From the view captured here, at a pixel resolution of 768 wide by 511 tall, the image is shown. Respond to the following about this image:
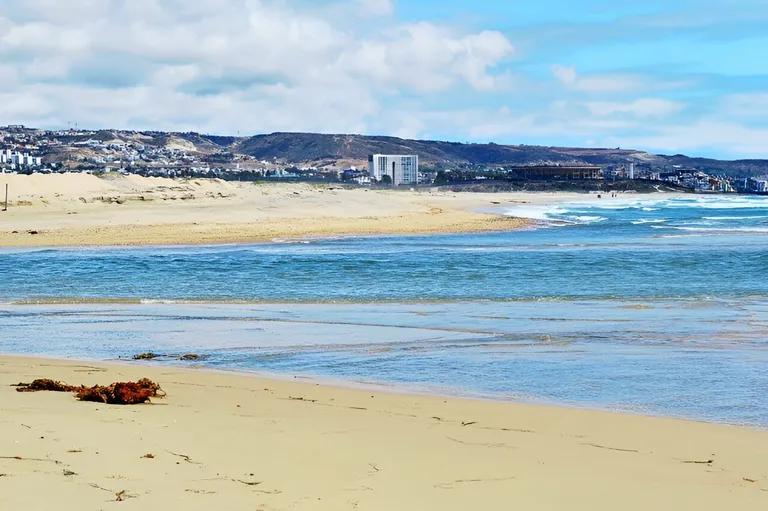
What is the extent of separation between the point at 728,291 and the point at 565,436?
14.1 meters

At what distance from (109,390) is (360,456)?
9.09ft

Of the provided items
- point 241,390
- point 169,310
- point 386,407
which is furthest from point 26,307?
point 386,407

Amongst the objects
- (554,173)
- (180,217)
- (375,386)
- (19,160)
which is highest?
(19,160)

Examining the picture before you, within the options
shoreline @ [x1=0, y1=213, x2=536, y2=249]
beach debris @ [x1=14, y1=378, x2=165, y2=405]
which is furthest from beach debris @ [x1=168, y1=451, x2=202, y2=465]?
shoreline @ [x1=0, y1=213, x2=536, y2=249]

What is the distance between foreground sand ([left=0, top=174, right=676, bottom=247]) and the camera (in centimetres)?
3625

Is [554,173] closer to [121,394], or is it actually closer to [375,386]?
[375,386]

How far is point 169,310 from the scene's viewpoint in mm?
16875

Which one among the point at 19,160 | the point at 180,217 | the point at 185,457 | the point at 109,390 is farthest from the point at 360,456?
the point at 19,160

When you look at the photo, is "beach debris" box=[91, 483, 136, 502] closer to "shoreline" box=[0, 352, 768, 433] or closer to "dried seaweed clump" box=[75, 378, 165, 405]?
"dried seaweed clump" box=[75, 378, 165, 405]

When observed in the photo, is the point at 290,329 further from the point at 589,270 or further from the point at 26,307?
the point at 589,270

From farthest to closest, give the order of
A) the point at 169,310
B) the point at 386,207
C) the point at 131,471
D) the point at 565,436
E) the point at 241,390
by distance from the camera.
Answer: the point at 386,207, the point at 169,310, the point at 241,390, the point at 565,436, the point at 131,471

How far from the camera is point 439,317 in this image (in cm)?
1572

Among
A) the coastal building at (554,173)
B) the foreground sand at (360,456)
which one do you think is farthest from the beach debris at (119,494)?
the coastal building at (554,173)

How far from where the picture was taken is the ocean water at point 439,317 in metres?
10.0
